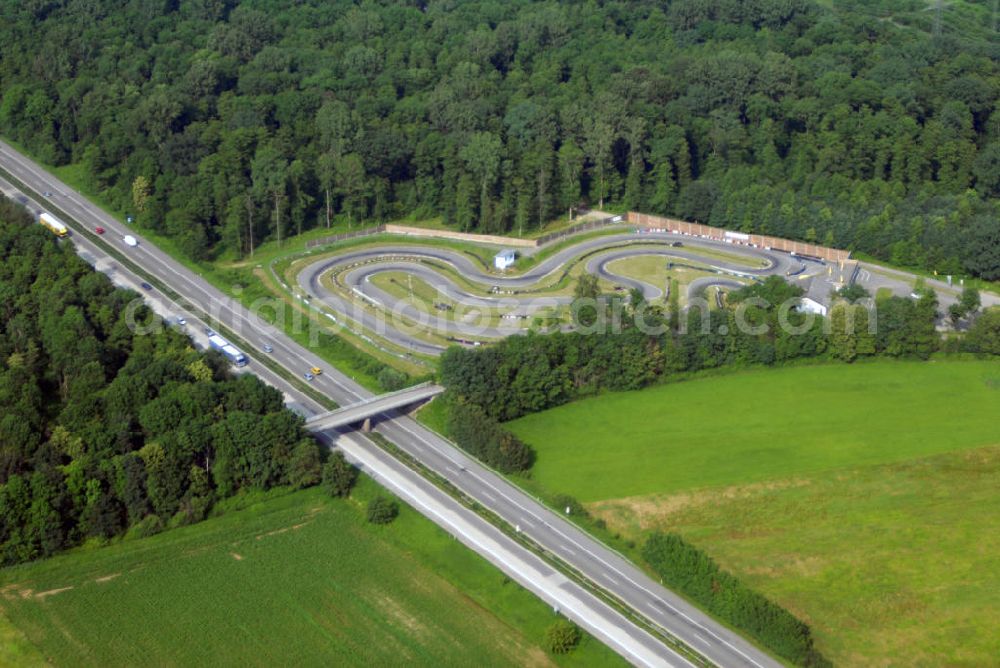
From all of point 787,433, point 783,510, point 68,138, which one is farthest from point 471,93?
point 783,510

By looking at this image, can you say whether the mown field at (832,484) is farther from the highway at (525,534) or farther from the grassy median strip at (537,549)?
the grassy median strip at (537,549)

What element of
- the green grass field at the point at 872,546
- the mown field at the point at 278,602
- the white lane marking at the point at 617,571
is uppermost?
the green grass field at the point at 872,546

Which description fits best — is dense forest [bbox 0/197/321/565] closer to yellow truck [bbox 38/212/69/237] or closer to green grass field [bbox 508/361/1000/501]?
green grass field [bbox 508/361/1000/501]

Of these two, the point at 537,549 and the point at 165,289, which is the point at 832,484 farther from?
the point at 165,289

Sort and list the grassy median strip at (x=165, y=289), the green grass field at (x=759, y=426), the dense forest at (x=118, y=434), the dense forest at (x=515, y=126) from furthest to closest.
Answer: the dense forest at (x=515, y=126), the grassy median strip at (x=165, y=289), the green grass field at (x=759, y=426), the dense forest at (x=118, y=434)

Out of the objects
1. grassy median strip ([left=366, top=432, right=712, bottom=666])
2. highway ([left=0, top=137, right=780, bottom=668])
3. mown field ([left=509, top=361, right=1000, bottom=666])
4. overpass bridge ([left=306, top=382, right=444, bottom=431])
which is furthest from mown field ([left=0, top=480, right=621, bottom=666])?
mown field ([left=509, top=361, right=1000, bottom=666])

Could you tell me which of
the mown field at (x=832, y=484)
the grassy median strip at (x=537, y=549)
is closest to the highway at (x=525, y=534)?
the grassy median strip at (x=537, y=549)
